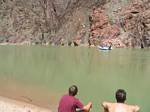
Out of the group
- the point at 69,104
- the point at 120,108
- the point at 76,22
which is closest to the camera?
the point at 120,108

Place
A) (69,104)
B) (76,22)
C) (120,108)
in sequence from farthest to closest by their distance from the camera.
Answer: (76,22) < (69,104) < (120,108)

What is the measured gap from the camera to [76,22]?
138250 mm

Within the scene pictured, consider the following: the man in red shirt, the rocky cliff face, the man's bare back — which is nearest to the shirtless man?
Answer: the man's bare back

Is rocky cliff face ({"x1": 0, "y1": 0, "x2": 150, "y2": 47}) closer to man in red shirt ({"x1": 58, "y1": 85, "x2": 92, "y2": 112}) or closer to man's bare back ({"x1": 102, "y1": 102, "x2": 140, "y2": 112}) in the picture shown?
man in red shirt ({"x1": 58, "y1": 85, "x2": 92, "y2": 112})

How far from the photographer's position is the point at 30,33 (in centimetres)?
15050

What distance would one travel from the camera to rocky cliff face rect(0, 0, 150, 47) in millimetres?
117375

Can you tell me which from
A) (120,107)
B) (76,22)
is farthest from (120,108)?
(76,22)

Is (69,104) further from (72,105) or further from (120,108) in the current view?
(120,108)

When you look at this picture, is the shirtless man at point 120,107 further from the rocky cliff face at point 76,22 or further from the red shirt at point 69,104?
the rocky cliff face at point 76,22

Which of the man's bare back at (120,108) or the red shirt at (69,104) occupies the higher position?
the man's bare back at (120,108)

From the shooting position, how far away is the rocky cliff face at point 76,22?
385 ft

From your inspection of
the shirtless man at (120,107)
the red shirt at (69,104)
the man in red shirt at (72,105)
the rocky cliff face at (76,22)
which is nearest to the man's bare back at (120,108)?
the shirtless man at (120,107)

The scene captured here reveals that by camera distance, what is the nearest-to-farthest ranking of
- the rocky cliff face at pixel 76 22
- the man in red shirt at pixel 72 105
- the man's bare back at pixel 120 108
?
the man's bare back at pixel 120 108
the man in red shirt at pixel 72 105
the rocky cliff face at pixel 76 22

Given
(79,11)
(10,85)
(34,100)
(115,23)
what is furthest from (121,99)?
(79,11)
